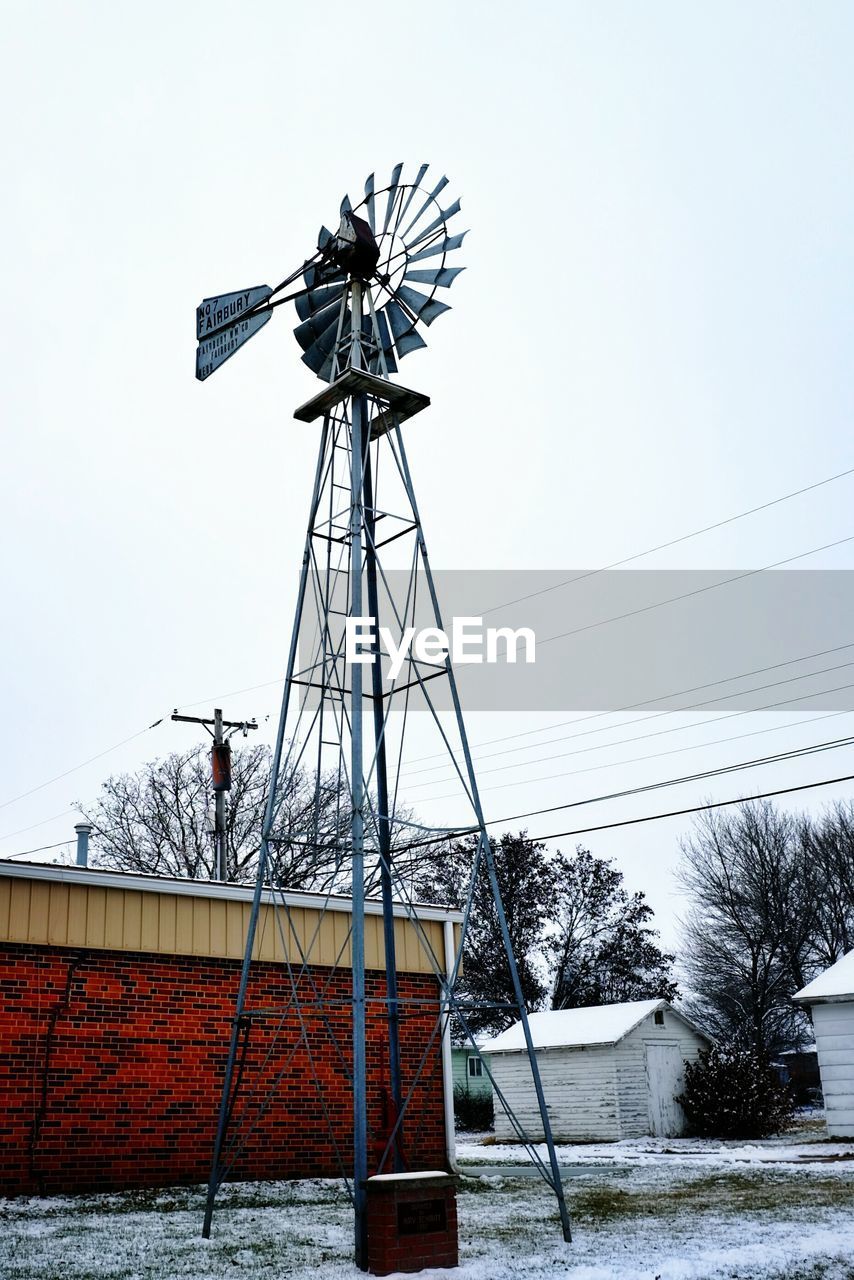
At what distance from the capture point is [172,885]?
1366 cm

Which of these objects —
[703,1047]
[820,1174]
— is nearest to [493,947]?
[703,1047]

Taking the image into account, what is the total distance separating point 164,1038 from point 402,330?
855 centimetres

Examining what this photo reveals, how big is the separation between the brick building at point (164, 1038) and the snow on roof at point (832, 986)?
8201mm

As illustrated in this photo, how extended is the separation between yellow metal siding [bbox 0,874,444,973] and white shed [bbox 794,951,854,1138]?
8.87m

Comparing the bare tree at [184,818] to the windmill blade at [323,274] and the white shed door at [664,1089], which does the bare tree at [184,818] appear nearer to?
the white shed door at [664,1089]

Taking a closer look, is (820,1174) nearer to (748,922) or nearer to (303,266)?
(303,266)

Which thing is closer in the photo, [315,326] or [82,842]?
[315,326]

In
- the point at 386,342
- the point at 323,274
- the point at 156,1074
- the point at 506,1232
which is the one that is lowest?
the point at 506,1232

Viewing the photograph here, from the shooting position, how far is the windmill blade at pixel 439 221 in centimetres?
1219

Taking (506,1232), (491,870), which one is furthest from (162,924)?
(506,1232)

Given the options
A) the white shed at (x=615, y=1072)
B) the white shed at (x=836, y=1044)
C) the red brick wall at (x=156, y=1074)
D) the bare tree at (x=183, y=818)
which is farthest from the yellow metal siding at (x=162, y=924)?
the bare tree at (x=183, y=818)

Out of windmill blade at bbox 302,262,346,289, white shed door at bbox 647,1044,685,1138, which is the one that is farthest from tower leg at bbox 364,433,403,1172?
white shed door at bbox 647,1044,685,1138

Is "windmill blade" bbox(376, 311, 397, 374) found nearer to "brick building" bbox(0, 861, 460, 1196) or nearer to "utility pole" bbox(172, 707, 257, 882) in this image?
"brick building" bbox(0, 861, 460, 1196)

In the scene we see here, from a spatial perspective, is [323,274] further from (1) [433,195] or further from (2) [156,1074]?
(2) [156,1074]
